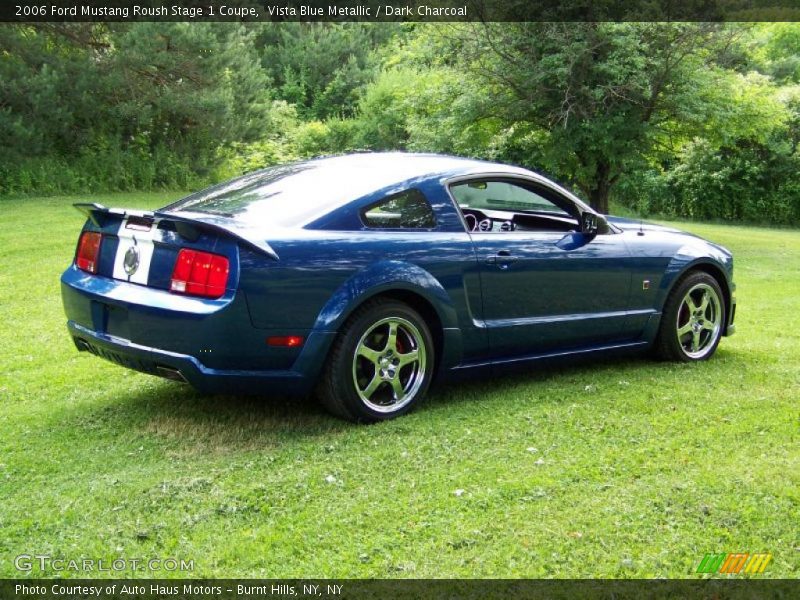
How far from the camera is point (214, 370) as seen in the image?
464 cm

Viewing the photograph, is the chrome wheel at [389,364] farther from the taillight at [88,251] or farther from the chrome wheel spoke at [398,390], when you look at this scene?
the taillight at [88,251]

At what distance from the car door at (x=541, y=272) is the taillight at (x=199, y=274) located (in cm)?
165

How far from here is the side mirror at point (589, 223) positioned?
20.1 ft

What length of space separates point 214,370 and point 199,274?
1.63ft

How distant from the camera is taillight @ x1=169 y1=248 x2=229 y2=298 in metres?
4.59


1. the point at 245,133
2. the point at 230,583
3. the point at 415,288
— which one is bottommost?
the point at 230,583

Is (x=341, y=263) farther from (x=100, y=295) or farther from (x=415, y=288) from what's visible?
(x=100, y=295)

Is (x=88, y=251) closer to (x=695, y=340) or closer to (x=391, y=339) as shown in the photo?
(x=391, y=339)

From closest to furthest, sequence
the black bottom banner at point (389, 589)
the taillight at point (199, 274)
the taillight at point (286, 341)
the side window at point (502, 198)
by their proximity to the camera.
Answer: the black bottom banner at point (389, 589), the taillight at point (199, 274), the taillight at point (286, 341), the side window at point (502, 198)

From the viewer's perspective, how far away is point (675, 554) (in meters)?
3.51

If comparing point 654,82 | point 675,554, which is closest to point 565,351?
point 675,554

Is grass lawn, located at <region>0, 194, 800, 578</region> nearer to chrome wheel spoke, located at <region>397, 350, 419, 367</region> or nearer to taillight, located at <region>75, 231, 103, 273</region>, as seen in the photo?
chrome wheel spoke, located at <region>397, 350, 419, 367</region>

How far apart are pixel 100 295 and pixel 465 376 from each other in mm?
2206

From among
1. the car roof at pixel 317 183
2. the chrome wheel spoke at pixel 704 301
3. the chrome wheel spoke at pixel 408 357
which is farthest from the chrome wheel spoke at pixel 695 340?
the chrome wheel spoke at pixel 408 357
